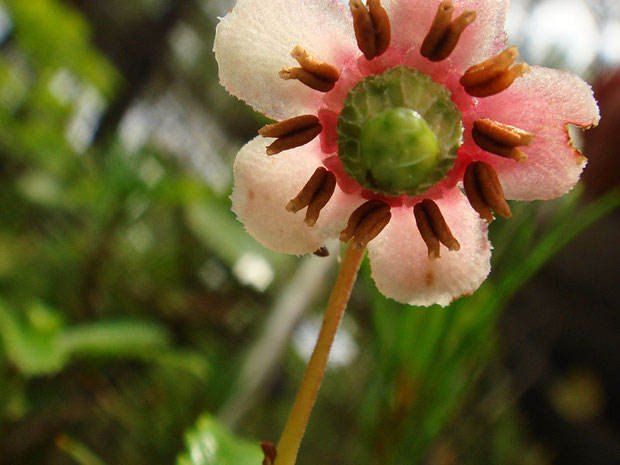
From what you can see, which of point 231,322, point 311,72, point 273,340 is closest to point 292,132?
point 311,72

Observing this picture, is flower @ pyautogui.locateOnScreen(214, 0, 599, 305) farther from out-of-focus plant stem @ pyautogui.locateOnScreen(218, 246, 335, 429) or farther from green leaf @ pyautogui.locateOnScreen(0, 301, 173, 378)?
out-of-focus plant stem @ pyautogui.locateOnScreen(218, 246, 335, 429)

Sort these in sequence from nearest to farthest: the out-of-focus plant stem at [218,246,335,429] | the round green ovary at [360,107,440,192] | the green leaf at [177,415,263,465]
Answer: the round green ovary at [360,107,440,192] < the green leaf at [177,415,263,465] < the out-of-focus plant stem at [218,246,335,429]

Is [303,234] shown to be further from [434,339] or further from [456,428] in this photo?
[456,428]

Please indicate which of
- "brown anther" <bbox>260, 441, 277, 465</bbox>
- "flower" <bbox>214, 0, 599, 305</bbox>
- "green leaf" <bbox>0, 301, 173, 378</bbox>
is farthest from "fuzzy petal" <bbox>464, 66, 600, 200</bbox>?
"green leaf" <bbox>0, 301, 173, 378</bbox>

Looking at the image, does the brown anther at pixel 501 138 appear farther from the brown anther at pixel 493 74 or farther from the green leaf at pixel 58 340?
the green leaf at pixel 58 340

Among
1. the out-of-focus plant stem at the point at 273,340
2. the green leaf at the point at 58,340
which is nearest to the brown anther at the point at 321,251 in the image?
the green leaf at the point at 58,340

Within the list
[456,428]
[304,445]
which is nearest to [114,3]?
[304,445]

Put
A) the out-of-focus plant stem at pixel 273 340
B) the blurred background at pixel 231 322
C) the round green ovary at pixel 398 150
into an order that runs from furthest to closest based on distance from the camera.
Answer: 1. the out-of-focus plant stem at pixel 273 340
2. the blurred background at pixel 231 322
3. the round green ovary at pixel 398 150
